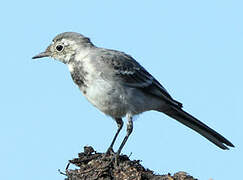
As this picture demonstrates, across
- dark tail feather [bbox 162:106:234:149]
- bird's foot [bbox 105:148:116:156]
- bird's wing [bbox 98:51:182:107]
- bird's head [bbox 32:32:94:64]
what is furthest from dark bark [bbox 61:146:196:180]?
dark tail feather [bbox 162:106:234:149]

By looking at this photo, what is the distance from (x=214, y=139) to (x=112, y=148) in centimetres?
270

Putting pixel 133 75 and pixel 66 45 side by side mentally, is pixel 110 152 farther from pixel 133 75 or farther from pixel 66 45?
pixel 66 45

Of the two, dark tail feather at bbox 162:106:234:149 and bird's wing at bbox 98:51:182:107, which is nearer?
bird's wing at bbox 98:51:182:107

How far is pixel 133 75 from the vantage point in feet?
39.4

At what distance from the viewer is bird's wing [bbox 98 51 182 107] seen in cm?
1168

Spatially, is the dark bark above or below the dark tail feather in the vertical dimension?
below

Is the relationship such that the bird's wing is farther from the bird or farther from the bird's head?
the bird's head

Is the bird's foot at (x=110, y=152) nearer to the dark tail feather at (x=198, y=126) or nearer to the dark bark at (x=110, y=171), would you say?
the dark bark at (x=110, y=171)

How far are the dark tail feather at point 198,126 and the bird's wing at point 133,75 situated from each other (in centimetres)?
26

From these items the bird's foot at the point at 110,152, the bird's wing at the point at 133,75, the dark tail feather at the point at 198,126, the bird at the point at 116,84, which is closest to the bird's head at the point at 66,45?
the bird at the point at 116,84

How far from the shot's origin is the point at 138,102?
11859 mm

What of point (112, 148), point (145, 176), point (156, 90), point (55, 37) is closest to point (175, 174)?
point (145, 176)

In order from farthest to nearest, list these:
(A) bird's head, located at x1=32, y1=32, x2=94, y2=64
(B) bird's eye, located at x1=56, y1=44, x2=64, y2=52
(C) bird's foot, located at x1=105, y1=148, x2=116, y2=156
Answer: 1. (B) bird's eye, located at x1=56, y1=44, x2=64, y2=52
2. (A) bird's head, located at x1=32, y1=32, x2=94, y2=64
3. (C) bird's foot, located at x1=105, y1=148, x2=116, y2=156

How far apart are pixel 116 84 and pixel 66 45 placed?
1644mm
